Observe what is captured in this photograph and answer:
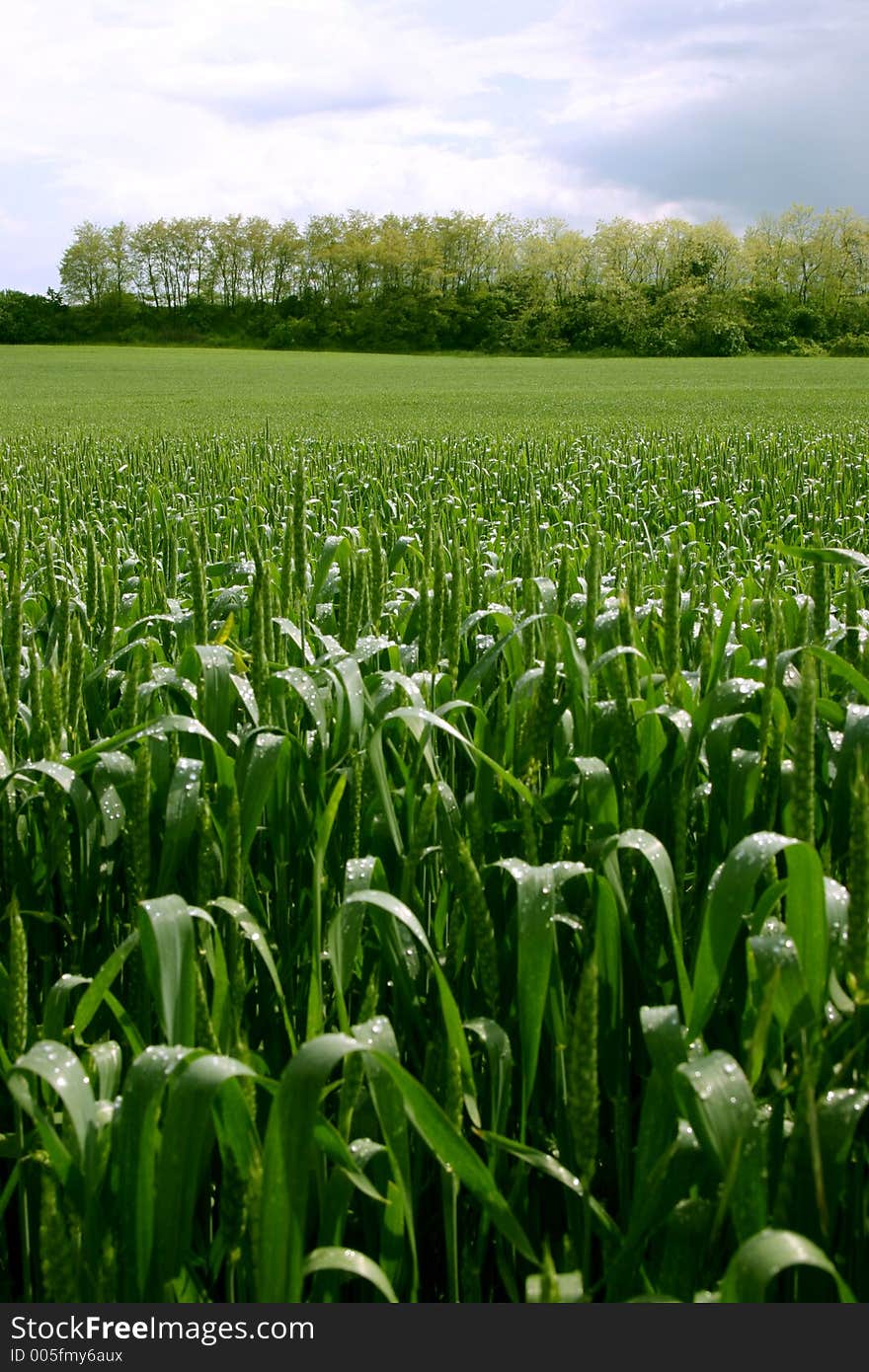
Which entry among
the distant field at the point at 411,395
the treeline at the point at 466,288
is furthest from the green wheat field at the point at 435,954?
the treeline at the point at 466,288

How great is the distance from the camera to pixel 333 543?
518 cm

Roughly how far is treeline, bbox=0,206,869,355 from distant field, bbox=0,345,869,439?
669 inches

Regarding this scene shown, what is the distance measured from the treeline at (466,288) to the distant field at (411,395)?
17005 mm

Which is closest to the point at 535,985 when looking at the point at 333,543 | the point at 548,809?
the point at 548,809

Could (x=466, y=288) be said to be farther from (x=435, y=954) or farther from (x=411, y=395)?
(x=435, y=954)

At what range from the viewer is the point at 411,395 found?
3095 cm

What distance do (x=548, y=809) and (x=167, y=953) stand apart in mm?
982

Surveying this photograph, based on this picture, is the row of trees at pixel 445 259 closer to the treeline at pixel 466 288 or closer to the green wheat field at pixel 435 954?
the treeline at pixel 466 288

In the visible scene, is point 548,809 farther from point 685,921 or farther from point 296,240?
point 296,240

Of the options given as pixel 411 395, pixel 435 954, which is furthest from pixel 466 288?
pixel 435 954

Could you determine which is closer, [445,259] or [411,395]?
[411,395]

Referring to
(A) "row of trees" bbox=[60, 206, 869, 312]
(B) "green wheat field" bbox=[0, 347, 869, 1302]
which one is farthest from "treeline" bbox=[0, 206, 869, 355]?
(B) "green wheat field" bbox=[0, 347, 869, 1302]

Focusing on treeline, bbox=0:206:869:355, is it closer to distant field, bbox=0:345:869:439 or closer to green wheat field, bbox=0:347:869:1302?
distant field, bbox=0:345:869:439

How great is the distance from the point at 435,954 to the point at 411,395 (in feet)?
98.9
